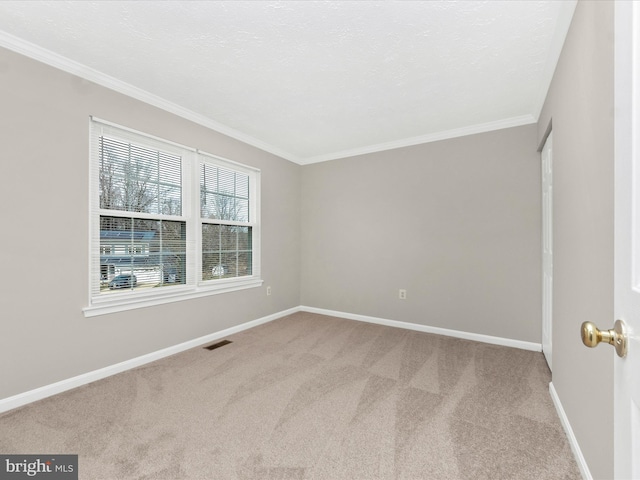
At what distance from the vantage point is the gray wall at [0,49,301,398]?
193cm

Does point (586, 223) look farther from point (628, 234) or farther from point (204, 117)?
point (204, 117)

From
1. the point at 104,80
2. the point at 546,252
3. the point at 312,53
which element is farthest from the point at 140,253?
the point at 546,252

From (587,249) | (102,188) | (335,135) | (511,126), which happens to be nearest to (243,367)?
(102,188)

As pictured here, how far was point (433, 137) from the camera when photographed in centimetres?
353

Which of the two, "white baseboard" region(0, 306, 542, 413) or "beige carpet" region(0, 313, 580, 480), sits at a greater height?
→ "white baseboard" region(0, 306, 542, 413)

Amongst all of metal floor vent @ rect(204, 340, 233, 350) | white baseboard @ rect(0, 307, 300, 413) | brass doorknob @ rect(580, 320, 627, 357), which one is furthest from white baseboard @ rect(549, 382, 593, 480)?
white baseboard @ rect(0, 307, 300, 413)

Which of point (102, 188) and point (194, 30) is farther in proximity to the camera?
point (102, 188)

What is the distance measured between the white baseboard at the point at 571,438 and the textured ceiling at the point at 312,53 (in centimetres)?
239

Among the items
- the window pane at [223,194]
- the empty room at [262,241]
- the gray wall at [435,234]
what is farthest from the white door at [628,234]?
the window pane at [223,194]

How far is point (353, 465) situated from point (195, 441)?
0.91 m

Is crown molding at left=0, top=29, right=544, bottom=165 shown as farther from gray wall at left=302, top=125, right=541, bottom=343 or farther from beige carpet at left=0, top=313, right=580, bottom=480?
beige carpet at left=0, top=313, right=580, bottom=480

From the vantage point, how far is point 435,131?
11.3 feet

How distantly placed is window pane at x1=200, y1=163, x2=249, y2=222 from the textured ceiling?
2.05 feet

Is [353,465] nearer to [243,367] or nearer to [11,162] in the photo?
[243,367]
